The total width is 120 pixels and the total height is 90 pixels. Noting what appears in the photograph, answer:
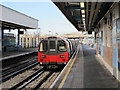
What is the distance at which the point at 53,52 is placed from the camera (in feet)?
38.1

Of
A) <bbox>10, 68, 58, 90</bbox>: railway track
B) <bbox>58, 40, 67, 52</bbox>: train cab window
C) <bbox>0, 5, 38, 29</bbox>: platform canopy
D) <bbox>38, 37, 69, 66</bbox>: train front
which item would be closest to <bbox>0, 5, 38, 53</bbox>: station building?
<bbox>0, 5, 38, 29</bbox>: platform canopy

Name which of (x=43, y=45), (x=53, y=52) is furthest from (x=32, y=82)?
(x=43, y=45)

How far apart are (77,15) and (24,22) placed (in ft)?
49.4

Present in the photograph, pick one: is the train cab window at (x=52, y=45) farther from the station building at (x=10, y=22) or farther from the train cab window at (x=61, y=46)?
the station building at (x=10, y=22)

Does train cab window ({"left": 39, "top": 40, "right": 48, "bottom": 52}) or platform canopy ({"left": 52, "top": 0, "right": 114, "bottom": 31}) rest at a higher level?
platform canopy ({"left": 52, "top": 0, "right": 114, "bottom": 31})

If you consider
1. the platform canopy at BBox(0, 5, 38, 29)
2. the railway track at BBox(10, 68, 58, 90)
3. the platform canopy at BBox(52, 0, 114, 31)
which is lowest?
the railway track at BBox(10, 68, 58, 90)

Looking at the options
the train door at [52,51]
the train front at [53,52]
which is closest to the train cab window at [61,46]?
the train front at [53,52]

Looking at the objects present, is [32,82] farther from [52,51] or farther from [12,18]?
[12,18]

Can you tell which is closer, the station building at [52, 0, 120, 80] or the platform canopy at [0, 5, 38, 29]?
the station building at [52, 0, 120, 80]

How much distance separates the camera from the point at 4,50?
1158 inches

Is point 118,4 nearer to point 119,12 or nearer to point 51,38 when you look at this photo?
point 119,12

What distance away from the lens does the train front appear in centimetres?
1148

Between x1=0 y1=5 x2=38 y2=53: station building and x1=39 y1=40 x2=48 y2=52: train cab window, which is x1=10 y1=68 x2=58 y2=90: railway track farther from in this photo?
x1=0 y1=5 x2=38 y2=53: station building

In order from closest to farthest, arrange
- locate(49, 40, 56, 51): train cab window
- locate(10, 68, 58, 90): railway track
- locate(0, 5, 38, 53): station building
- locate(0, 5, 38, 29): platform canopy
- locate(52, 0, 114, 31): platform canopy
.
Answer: locate(52, 0, 114, 31): platform canopy < locate(10, 68, 58, 90): railway track < locate(49, 40, 56, 51): train cab window < locate(0, 5, 38, 29): platform canopy < locate(0, 5, 38, 53): station building
